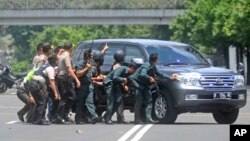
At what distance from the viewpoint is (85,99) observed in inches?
931

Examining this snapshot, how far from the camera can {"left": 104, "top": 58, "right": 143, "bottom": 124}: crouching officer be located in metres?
23.4

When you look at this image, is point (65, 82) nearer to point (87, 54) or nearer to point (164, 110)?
point (87, 54)

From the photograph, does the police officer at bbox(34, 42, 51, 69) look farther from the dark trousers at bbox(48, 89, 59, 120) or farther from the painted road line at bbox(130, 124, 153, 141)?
the painted road line at bbox(130, 124, 153, 141)

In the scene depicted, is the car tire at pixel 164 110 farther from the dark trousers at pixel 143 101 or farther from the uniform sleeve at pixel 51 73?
the uniform sleeve at pixel 51 73

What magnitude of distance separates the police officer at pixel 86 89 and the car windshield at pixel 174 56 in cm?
140

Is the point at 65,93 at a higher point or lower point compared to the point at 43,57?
lower

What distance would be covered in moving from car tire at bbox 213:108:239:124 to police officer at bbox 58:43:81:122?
10.8 ft

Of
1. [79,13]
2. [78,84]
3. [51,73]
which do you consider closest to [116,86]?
[78,84]

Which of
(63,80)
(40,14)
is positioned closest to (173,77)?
(63,80)

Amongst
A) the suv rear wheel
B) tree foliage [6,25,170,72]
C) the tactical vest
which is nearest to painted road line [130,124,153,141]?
the suv rear wheel

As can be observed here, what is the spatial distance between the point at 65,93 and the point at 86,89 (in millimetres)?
494

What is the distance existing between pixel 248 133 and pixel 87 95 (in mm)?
10733

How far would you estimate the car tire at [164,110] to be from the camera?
23156mm

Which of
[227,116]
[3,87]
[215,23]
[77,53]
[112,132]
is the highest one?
[77,53]
